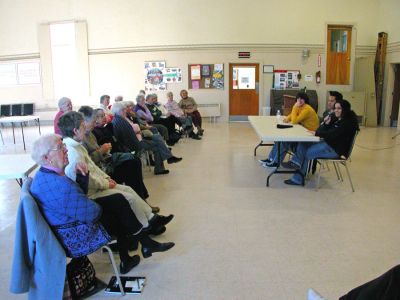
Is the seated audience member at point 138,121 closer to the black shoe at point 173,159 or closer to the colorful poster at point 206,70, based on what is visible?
the black shoe at point 173,159

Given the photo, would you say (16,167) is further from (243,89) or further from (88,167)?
(243,89)

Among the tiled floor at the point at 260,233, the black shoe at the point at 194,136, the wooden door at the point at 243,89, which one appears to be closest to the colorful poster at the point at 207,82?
the wooden door at the point at 243,89

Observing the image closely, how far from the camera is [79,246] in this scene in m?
2.24

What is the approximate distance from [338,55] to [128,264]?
10.5m

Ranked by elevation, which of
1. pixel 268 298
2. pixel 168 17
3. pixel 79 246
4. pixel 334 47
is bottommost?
pixel 268 298

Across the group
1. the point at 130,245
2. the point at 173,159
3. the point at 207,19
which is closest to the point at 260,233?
the point at 130,245

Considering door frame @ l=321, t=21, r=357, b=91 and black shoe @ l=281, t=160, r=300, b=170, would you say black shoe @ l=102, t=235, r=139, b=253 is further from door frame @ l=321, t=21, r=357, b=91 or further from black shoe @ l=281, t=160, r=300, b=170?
→ door frame @ l=321, t=21, r=357, b=91

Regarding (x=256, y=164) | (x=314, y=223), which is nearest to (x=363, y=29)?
(x=256, y=164)

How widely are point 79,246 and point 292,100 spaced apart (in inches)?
323

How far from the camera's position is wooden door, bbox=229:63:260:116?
1136 centimetres

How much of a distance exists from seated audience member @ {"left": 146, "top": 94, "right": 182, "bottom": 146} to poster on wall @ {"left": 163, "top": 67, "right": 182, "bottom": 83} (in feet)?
11.4

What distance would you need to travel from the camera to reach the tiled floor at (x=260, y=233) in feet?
8.26

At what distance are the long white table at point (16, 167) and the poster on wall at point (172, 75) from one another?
8348 millimetres

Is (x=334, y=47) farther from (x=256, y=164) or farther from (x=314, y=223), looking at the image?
(x=314, y=223)
